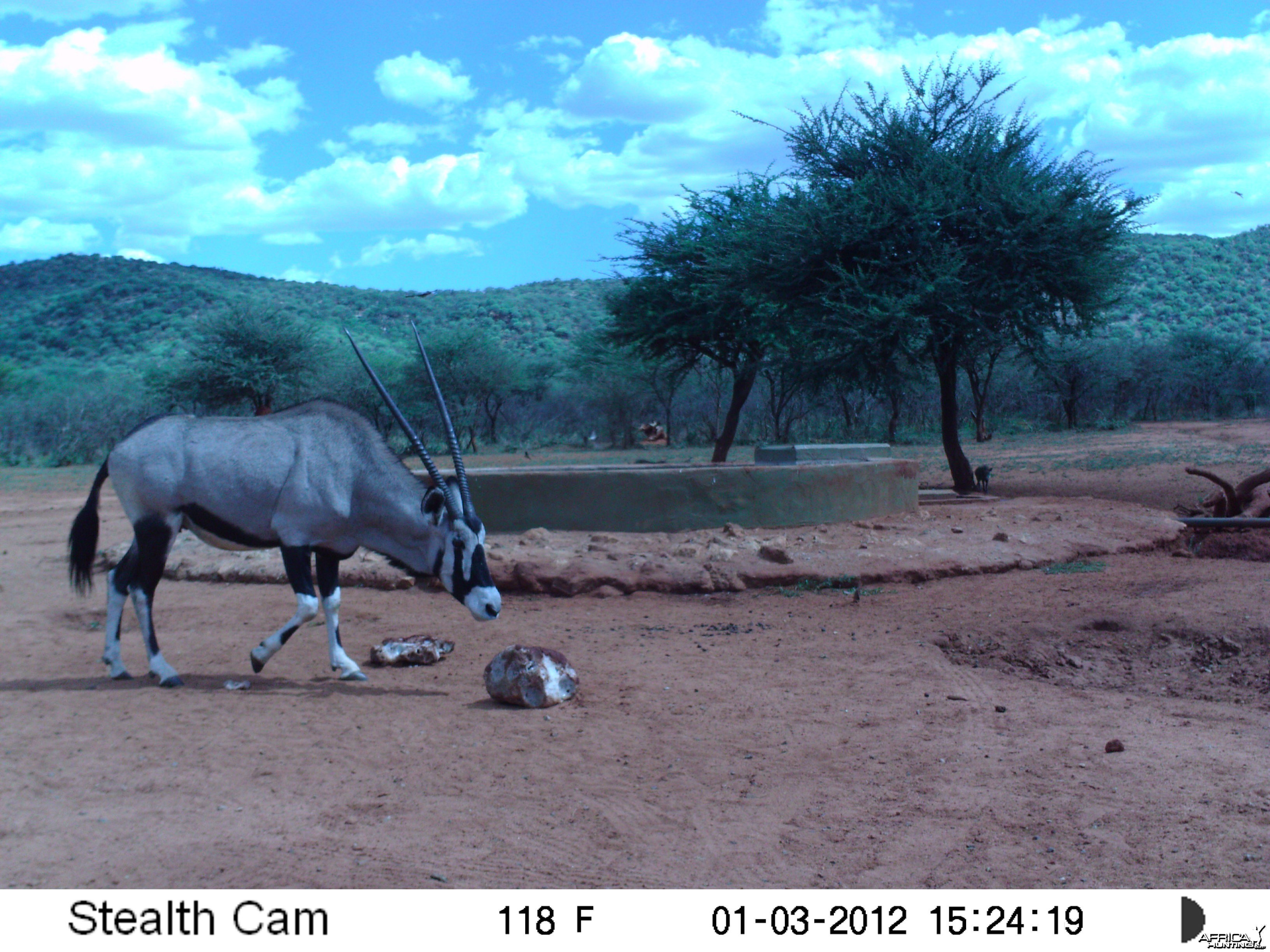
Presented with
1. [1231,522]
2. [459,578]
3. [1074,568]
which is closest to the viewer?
[459,578]

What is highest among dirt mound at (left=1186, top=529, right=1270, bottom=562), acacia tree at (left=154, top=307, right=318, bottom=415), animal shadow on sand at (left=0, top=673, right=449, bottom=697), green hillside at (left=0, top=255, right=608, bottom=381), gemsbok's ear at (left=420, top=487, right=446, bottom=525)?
green hillside at (left=0, top=255, right=608, bottom=381)

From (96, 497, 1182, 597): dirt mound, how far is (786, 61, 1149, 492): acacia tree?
4.37 metres

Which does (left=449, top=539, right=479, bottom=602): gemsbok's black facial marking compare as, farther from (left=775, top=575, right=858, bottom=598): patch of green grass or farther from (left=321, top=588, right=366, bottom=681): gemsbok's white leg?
(left=775, top=575, right=858, bottom=598): patch of green grass

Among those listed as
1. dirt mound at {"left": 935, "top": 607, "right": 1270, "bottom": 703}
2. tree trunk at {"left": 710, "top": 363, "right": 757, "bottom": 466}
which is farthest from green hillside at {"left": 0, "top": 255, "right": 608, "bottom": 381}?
dirt mound at {"left": 935, "top": 607, "right": 1270, "bottom": 703}

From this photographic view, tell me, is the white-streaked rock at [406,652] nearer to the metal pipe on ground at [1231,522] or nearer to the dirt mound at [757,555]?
the dirt mound at [757,555]

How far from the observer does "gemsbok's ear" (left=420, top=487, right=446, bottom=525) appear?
5.68m

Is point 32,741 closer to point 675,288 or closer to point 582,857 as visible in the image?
point 582,857

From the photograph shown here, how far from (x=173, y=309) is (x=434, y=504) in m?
55.1

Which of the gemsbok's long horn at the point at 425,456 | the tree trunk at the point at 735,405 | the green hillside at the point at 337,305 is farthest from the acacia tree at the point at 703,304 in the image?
the green hillside at the point at 337,305

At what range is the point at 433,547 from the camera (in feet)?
19.1

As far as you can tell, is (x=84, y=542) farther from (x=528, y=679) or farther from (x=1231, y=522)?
(x=1231, y=522)

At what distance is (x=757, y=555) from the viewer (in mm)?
8875

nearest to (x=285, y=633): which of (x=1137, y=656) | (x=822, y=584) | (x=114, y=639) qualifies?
(x=114, y=639)

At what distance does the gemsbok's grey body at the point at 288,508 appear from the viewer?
5.73 m
